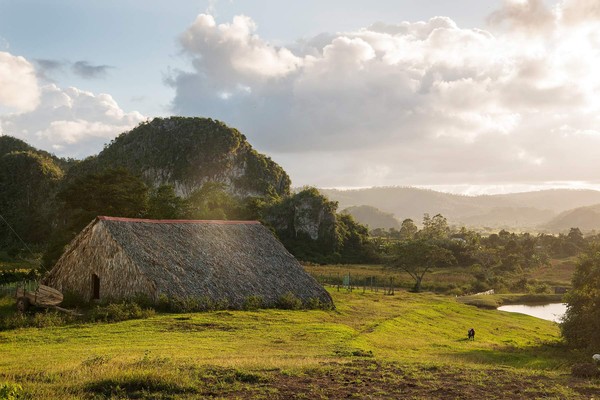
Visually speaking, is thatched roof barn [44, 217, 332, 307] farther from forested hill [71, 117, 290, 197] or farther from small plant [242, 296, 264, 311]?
forested hill [71, 117, 290, 197]

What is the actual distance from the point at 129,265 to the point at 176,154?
117766mm

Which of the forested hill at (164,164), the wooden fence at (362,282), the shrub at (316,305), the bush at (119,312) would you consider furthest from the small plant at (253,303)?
the forested hill at (164,164)

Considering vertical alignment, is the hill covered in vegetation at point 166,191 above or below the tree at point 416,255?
above

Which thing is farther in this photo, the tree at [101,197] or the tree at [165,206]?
the tree at [165,206]

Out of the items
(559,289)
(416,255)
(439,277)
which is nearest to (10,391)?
(416,255)

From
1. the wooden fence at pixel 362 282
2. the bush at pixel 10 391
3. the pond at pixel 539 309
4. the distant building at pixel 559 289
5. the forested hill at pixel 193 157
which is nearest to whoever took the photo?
the bush at pixel 10 391

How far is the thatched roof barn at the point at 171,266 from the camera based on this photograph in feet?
90.8

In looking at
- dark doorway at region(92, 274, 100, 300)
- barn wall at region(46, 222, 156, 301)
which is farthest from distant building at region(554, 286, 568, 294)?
dark doorway at region(92, 274, 100, 300)

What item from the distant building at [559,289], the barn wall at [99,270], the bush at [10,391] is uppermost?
the barn wall at [99,270]

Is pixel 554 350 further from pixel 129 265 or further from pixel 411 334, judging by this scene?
pixel 129 265

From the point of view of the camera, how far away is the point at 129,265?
27.6 m

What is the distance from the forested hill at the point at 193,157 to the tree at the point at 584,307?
368 ft

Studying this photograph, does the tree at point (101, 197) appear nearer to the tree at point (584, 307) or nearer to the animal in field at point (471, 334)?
the animal in field at point (471, 334)

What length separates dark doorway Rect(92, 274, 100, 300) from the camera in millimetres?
28344
